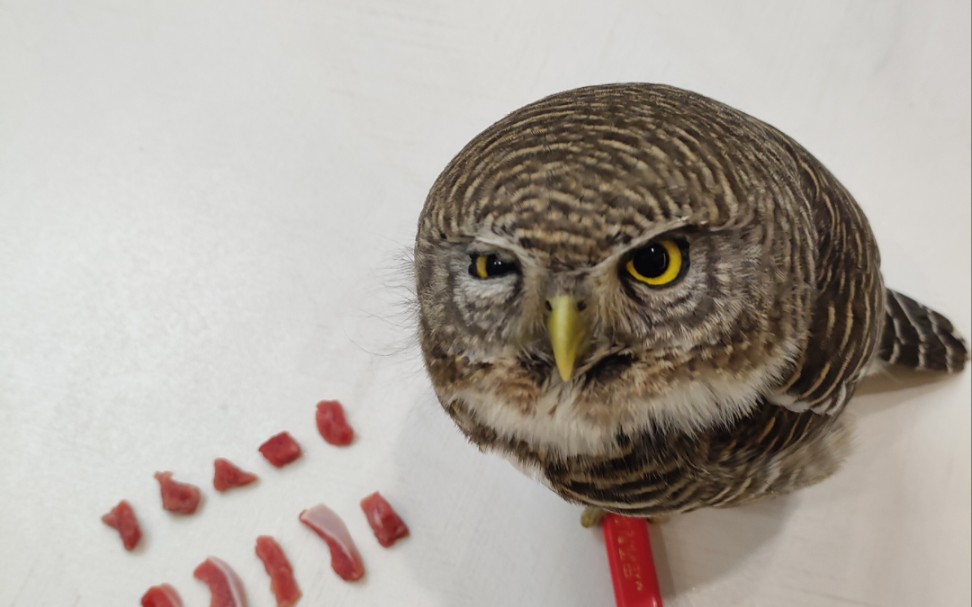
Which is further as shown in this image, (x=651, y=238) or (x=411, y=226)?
(x=411, y=226)

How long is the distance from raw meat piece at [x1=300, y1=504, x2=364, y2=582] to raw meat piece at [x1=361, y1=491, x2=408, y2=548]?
4 cm

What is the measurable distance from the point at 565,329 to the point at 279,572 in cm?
73

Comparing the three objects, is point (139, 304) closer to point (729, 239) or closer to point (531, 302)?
point (531, 302)

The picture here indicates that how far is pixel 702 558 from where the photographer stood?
1.16 m

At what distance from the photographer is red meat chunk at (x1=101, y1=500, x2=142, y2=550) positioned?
3.74 ft

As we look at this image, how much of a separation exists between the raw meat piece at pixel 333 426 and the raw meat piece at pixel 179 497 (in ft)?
0.70

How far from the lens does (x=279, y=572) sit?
113 centimetres

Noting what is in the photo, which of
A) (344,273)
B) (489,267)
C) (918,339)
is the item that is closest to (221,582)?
(344,273)

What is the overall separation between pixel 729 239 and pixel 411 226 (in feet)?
2.59

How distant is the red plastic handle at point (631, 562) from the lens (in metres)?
1.09

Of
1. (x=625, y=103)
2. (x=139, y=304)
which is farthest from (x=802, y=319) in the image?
(x=139, y=304)

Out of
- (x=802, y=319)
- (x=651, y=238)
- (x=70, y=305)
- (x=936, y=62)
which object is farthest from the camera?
(x=936, y=62)

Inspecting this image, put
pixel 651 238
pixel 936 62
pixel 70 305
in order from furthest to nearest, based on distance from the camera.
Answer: pixel 936 62 < pixel 70 305 < pixel 651 238

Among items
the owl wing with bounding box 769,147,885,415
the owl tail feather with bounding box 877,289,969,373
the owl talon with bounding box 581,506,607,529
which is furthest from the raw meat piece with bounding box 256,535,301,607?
the owl tail feather with bounding box 877,289,969,373
